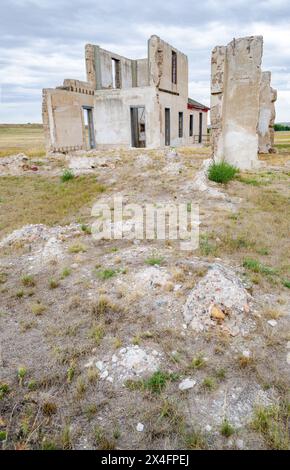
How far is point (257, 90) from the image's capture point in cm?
1006

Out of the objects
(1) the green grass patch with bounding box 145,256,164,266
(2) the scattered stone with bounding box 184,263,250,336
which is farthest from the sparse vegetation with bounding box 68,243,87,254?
(2) the scattered stone with bounding box 184,263,250,336

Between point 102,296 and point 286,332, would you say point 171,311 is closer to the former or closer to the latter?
point 102,296

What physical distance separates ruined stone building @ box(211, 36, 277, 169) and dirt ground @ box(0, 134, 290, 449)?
5013 millimetres

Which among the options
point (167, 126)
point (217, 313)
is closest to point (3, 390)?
point (217, 313)

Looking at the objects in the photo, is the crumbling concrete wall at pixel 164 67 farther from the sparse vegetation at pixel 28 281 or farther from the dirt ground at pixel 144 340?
the sparse vegetation at pixel 28 281

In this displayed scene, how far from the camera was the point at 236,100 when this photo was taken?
10.3m

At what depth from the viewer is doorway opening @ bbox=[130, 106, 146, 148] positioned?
18500 millimetres

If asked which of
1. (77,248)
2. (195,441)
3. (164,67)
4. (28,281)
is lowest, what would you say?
(195,441)

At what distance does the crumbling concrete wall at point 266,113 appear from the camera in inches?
566

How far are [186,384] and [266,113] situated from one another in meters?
14.9

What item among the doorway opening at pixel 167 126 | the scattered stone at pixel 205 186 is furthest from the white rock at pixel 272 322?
the doorway opening at pixel 167 126

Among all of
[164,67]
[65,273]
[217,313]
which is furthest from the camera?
[164,67]

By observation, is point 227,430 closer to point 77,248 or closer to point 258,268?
point 258,268
